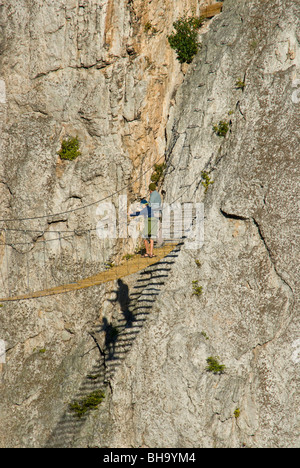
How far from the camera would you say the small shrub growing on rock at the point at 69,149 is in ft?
46.5

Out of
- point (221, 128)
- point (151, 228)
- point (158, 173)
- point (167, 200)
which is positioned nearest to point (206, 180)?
point (167, 200)

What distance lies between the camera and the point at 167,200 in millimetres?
14891

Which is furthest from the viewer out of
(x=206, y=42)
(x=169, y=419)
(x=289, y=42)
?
(x=206, y=42)

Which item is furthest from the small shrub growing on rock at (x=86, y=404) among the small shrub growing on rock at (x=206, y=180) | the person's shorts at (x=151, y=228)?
the small shrub growing on rock at (x=206, y=180)

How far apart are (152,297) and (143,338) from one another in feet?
3.39

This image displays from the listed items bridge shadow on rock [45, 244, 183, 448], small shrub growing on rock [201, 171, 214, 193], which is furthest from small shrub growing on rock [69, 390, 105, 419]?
small shrub growing on rock [201, 171, 214, 193]

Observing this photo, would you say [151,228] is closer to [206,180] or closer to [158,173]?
[206,180]

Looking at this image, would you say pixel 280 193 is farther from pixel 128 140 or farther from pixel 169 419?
pixel 169 419

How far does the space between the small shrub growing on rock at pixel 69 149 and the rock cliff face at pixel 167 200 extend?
181mm

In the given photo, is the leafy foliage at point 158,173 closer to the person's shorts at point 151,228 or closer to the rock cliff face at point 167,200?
the rock cliff face at point 167,200

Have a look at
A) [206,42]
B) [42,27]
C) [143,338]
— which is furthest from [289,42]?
[143,338]

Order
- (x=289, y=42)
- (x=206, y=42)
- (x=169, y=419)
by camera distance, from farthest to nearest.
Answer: (x=206, y=42) → (x=289, y=42) → (x=169, y=419)

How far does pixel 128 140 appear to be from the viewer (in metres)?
14.7

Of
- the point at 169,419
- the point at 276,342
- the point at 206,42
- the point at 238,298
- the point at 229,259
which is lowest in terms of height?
the point at 169,419
